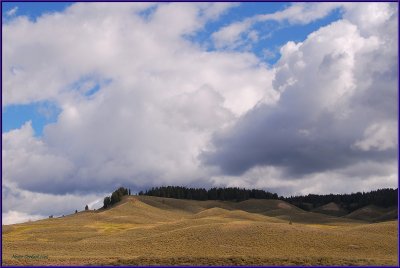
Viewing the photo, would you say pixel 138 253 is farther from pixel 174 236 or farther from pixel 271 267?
pixel 271 267

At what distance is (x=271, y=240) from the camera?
67312 mm

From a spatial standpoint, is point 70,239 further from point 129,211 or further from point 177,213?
point 177,213

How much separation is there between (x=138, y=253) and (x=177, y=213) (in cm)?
13095

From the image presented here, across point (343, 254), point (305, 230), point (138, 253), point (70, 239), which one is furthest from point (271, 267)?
point (70, 239)

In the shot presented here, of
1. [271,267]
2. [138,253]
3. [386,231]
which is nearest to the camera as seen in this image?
[271,267]

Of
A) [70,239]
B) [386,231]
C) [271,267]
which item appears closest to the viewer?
[271,267]

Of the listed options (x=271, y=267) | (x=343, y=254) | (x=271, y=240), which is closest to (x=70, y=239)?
(x=271, y=240)

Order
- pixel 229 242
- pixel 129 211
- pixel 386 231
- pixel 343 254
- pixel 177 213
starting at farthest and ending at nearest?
1. pixel 177 213
2. pixel 129 211
3. pixel 386 231
4. pixel 229 242
5. pixel 343 254

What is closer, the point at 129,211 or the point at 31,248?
the point at 31,248

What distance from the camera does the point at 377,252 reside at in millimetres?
60312

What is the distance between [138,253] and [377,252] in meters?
27.9

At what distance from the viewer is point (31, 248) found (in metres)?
75.1

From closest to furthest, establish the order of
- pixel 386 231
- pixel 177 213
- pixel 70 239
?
1. pixel 386 231
2. pixel 70 239
3. pixel 177 213

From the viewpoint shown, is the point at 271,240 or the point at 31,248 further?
the point at 31,248
